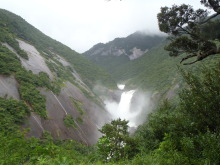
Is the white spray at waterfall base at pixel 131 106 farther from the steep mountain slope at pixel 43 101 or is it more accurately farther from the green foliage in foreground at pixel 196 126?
the green foliage in foreground at pixel 196 126

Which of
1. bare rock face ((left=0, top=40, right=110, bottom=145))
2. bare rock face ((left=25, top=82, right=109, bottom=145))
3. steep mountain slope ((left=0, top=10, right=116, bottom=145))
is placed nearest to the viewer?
bare rock face ((left=0, top=40, right=110, bottom=145))

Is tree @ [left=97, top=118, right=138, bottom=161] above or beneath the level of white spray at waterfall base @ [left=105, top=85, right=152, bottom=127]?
above

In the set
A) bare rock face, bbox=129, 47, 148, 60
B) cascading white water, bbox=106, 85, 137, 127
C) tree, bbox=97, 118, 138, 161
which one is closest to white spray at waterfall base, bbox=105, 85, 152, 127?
cascading white water, bbox=106, 85, 137, 127

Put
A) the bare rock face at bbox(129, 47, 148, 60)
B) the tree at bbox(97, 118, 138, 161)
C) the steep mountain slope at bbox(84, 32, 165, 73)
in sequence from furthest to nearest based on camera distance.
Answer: the bare rock face at bbox(129, 47, 148, 60) < the steep mountain slope at bbox(84, 32, 165, 73) < the tree at bbox(97, 118, 138, 161)

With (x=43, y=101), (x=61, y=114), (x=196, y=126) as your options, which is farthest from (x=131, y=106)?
(x=196, y=126)

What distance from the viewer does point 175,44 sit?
1143cm

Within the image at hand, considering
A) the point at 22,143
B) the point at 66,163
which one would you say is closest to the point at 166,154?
the point at 66,163

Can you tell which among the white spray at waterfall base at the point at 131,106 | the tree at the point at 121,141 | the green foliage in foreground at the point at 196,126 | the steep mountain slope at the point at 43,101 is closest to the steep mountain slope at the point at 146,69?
the white spray at waterfall base at the point at 131,106

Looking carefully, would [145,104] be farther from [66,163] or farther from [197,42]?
[66,163]

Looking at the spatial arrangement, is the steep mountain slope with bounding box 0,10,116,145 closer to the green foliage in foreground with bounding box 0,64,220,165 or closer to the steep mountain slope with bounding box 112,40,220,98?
the green foliage in foreground with bounding box 0,64,220,165

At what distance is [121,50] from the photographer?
162 meters

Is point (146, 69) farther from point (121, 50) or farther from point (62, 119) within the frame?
point (62, 119)

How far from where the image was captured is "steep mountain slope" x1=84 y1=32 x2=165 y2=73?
494ft

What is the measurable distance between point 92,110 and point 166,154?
101ft
